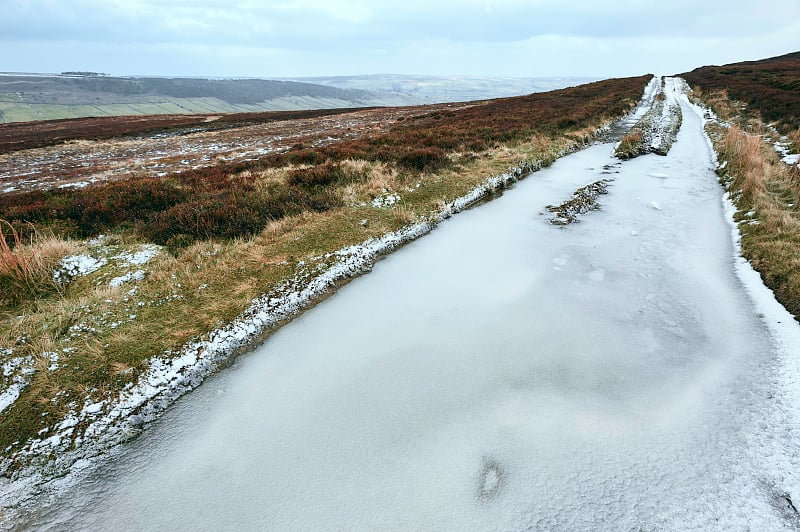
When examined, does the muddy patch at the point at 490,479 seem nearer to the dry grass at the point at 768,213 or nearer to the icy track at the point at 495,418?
the icy track at the point at 495,418

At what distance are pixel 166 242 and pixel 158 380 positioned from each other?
495 centimetres

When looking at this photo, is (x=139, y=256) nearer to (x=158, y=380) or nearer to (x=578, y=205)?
(x=158, y=380)

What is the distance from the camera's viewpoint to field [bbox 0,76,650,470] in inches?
185

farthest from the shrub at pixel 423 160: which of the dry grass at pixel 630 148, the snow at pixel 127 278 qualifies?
the snow at pixel 127 278

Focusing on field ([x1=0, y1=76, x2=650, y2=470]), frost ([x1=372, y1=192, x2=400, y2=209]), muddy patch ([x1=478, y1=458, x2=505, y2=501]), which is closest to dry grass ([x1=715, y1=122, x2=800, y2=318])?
muddy patch ([x1=478, y1=458, x2=505, y2=501])

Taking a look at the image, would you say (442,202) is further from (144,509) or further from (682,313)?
(144,509)

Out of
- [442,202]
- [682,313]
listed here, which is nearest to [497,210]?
[442,202]

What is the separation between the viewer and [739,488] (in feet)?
10.7

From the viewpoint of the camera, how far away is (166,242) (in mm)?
8461

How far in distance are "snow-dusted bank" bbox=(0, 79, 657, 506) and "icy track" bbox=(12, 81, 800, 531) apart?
248mm

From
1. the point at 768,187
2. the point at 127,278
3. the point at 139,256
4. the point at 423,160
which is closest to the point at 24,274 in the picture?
the point at 127,278

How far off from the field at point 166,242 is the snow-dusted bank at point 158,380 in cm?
8

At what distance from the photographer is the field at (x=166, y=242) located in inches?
185

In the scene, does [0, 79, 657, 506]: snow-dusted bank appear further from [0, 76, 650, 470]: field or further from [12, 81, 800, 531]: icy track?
[12, 81, 800, 531]: icy track
